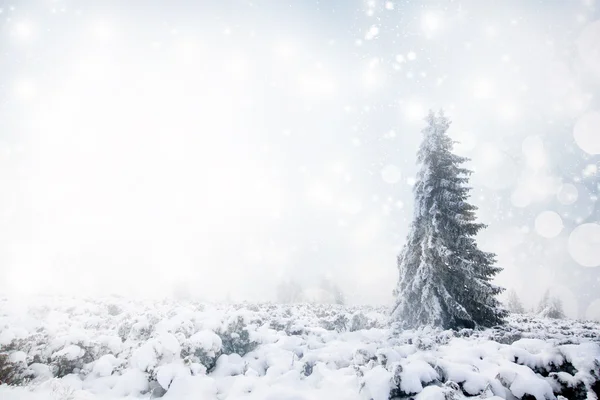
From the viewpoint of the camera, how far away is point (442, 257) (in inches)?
468

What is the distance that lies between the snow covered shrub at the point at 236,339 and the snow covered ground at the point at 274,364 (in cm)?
3

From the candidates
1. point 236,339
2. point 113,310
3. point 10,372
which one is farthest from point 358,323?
point 113,310

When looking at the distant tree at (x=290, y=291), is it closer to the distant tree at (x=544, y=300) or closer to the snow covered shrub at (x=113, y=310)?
the distant tree at (x=544, y=300)

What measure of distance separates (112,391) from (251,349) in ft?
10.0

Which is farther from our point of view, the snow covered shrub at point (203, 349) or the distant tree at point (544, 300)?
the distant tree at point (544, 300)

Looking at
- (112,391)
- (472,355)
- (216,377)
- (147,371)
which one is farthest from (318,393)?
(112,391)

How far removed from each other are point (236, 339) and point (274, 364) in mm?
1723

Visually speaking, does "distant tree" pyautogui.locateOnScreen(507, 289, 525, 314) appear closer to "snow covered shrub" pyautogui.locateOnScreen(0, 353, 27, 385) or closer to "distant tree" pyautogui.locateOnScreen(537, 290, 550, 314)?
"distant tree" pyautogui.locateOnScreen(537, 290, 550, 314)

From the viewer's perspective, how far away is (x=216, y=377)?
21.0 ft

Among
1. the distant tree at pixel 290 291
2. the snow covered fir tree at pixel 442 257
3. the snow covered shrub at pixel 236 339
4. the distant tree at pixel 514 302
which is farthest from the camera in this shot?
the distant tree at pixel 290 291

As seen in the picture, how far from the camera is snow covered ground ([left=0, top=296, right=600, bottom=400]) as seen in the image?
14.5ft

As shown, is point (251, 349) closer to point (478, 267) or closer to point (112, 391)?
point (112, 391)

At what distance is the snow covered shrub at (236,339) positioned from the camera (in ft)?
25.3

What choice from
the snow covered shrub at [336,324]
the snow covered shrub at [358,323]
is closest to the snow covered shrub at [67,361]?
the snow covered shrub at [336,324]
